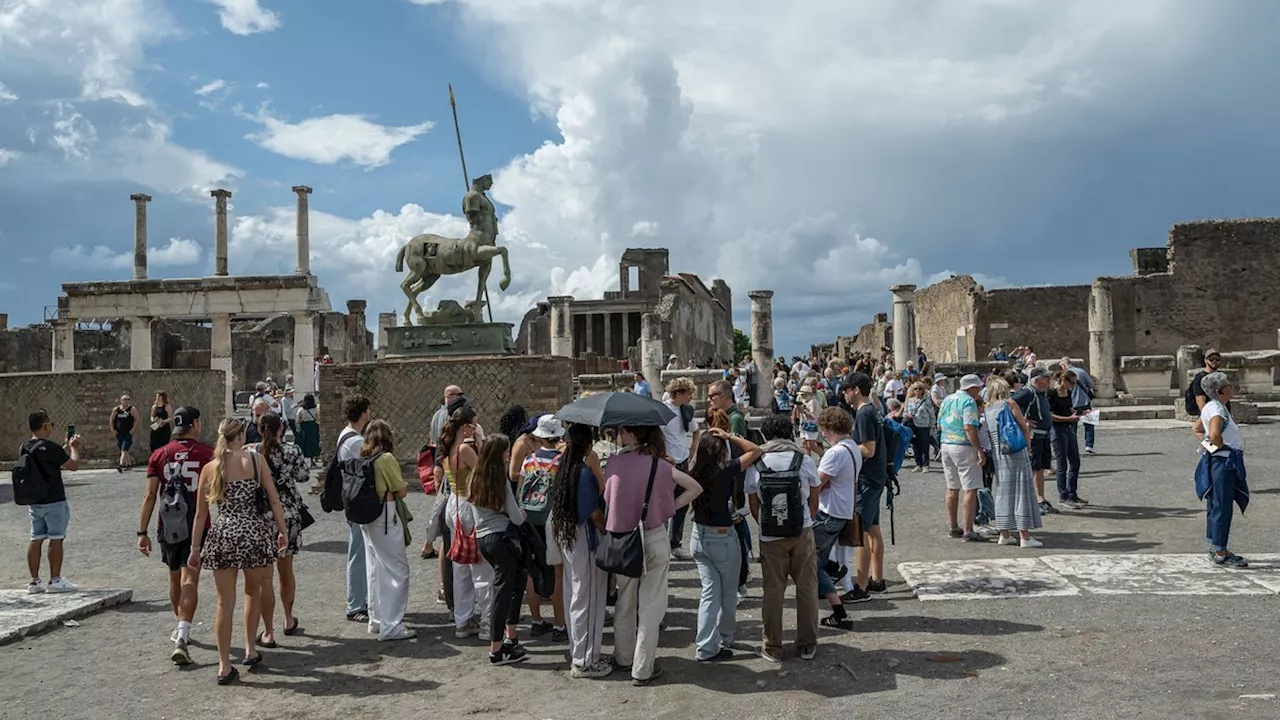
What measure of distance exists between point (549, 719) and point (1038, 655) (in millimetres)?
2817

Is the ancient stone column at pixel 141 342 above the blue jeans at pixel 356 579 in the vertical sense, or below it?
above

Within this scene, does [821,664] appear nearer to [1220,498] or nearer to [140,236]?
[1220,498]

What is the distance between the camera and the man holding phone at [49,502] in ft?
25.6

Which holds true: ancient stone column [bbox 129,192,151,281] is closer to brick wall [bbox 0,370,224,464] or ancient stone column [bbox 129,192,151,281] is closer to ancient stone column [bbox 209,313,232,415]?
ancient stone column [bbox 209,313,232,415]

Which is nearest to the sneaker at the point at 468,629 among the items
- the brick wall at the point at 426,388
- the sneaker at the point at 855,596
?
the sneaker at the point at 855,596

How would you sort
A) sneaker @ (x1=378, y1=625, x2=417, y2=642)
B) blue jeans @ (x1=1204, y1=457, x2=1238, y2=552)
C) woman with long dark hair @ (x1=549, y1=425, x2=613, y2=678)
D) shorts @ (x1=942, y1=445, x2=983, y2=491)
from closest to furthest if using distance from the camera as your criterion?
woman with long dark hair @ (x1=549, y1=425, x2=613, y2=678)
sneaker @ (x1=378, y1=625, x2=417, y2=642)
blue jeans @ (x1=1204, y1=457, x2=1238, y2=552)
shorts @ (x1=942, y1=445, x2=983, y2=491)

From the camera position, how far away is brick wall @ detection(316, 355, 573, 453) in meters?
13.5

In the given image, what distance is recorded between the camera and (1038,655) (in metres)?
5.60

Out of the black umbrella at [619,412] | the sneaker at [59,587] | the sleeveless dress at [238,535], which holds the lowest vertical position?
the sneaker at [59,587]

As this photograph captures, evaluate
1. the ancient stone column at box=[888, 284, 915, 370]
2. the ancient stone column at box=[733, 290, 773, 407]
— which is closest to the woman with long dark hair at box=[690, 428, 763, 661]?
the ancient stone column at box=[733, 290, 773, 407]

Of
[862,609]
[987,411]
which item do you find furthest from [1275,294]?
[862,609]

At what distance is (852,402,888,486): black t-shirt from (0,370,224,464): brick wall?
1665 cm

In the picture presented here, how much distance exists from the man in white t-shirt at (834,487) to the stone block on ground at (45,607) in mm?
5587

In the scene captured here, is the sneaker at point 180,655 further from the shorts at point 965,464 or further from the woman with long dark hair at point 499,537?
the shorts at point 965,464
